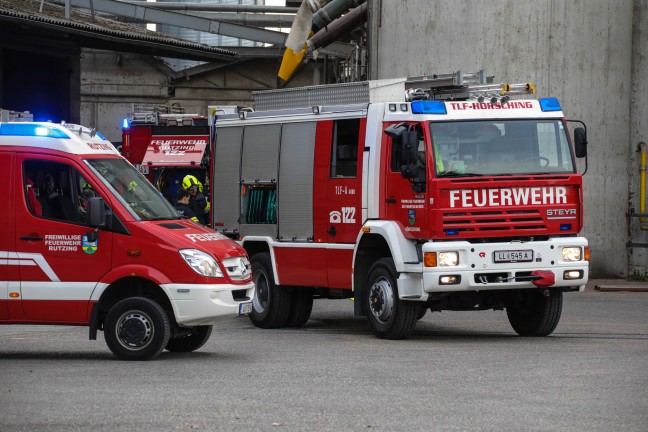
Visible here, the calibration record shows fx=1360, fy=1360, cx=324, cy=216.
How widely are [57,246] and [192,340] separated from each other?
1790 mm

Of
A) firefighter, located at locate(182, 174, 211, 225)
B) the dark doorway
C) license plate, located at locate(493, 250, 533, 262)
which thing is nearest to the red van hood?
license plate, located at locate(493, 250, 533, 262)

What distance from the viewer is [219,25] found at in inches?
1761

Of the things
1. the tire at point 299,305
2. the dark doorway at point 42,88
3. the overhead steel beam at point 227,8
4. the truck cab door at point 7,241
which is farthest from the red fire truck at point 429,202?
the overhead steel beam at point 227,8

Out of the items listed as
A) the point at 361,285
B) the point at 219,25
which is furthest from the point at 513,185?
the point at 219,25

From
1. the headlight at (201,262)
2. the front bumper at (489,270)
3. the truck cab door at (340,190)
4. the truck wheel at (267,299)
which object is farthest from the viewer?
the truck wheel at (267,299)

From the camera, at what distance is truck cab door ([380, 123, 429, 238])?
50.4ft

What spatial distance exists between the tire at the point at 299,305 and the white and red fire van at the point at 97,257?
14.4 feet

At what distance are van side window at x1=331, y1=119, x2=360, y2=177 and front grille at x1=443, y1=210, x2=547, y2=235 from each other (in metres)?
1.85

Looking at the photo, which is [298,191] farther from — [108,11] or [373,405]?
[108,11]

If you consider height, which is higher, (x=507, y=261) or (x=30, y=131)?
(x=30, y=131)

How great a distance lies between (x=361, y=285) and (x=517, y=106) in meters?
2.85

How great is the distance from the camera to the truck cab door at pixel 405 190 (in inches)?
604

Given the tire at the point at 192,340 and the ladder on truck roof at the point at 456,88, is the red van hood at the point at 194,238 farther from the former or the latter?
the ladder on truck roof at the point at 456,88

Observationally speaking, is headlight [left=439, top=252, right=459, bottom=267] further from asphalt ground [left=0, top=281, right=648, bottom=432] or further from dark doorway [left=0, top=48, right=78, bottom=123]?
dark doorway [left=0, top=48, right=78, bottom=123]
